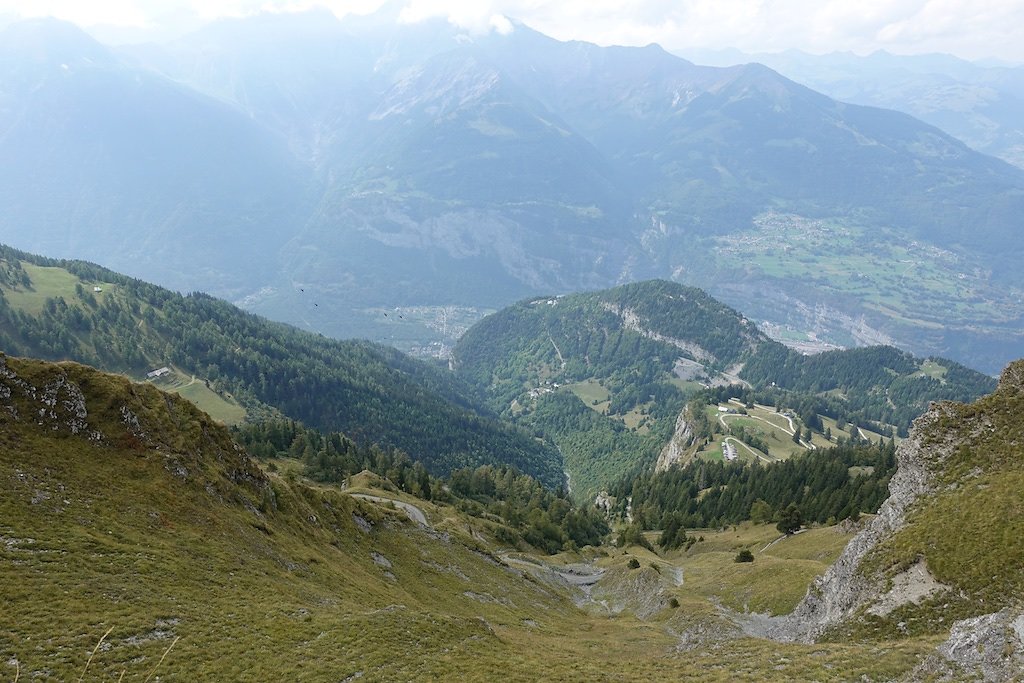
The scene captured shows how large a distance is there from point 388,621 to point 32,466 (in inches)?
1149

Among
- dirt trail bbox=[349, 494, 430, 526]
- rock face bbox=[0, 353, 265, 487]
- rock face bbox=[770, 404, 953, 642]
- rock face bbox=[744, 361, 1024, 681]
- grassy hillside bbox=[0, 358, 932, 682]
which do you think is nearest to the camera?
grassy hillside bbox=[0, 358, 932, 682]

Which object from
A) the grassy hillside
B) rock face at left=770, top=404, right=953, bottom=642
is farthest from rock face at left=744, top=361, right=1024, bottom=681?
the grassy hillside

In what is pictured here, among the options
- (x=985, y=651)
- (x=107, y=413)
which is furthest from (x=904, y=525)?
(x=107, y=413)

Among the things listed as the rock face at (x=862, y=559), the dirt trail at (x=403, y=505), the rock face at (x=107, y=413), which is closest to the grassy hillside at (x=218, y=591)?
the rock face at (x=107, y=413)

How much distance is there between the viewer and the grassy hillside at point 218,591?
34219 mm

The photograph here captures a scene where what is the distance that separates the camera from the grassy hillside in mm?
34219

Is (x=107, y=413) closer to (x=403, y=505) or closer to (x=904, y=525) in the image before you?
(x=403, y=505)

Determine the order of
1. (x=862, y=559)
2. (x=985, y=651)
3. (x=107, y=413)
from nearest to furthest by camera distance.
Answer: (x=985, y=651)
(x=107, y=413)
(x=862, y=559)

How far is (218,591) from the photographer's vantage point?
42688 mm

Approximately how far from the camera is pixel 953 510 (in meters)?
52.4

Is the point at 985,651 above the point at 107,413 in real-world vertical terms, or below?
above

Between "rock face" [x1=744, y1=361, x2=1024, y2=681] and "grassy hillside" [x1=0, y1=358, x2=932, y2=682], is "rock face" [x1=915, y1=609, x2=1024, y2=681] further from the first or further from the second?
"rock face" [x1=744, y1=361, x2=1024, y2=681]

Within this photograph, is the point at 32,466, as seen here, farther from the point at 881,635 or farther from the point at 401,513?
the point at 881,635

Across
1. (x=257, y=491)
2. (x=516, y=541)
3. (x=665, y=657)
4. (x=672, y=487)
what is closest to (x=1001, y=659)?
(x=665, y=657)
